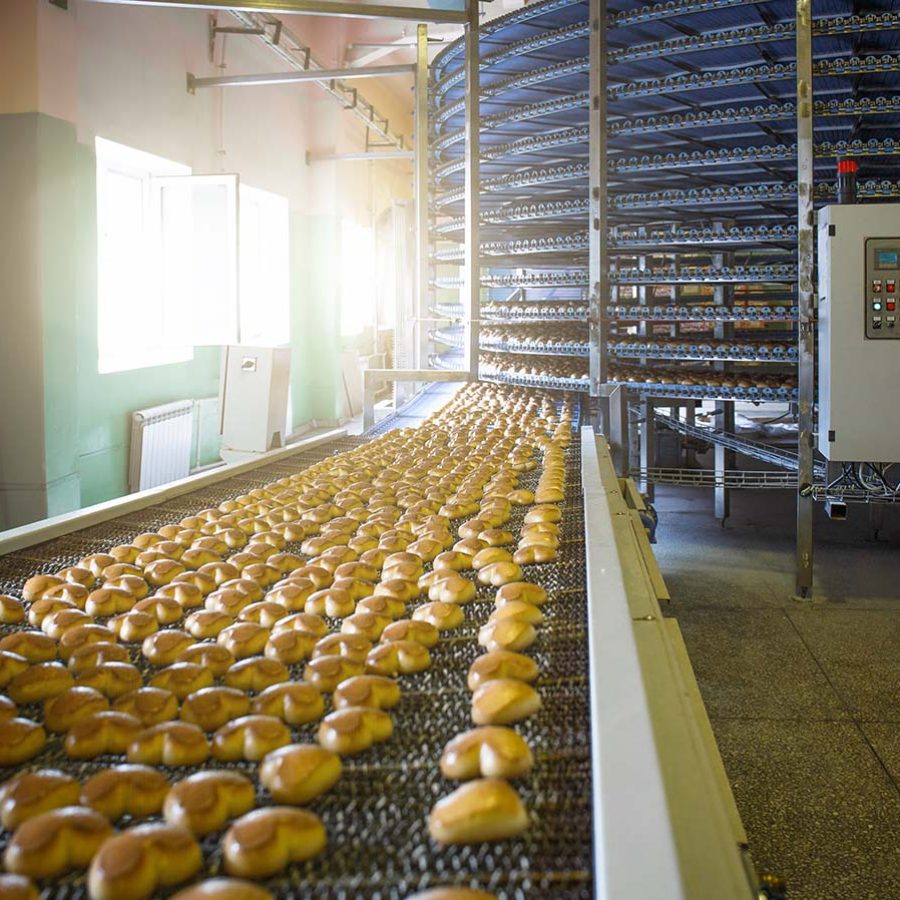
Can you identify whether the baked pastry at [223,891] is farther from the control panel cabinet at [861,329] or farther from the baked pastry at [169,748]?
the control panel cabinet at [861,329]

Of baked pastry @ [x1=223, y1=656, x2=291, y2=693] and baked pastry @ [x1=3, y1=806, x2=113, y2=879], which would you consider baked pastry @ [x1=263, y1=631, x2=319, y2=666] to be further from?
baked pastry @ [x1=3, y1=806, x2=113, y2=879]

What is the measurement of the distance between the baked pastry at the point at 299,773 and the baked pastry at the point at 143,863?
4.3 inches

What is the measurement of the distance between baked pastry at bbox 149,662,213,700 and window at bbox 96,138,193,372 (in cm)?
533

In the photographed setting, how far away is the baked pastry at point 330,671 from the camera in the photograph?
1062 millimetres

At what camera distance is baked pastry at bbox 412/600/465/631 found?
126cm

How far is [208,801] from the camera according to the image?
0.79 m

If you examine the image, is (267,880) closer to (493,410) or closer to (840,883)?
(840,883)

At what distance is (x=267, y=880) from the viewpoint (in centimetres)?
72

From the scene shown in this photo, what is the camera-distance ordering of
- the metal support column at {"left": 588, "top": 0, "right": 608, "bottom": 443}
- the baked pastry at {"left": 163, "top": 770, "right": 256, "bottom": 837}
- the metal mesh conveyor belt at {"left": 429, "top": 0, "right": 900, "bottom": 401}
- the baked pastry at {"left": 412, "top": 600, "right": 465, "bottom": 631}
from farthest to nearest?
the metal support column at {"left": 588, "top": 0, "right": 608, "bottom": 443}, the metal mesh conveyor belt at {"left": 429, "top": 0, "right": 900, "bottom": 401}, the baked pastry at {"left": 412, "top": 600, "right": 465, "bottom": 631}, the baked pastry at {"left": 163, "top": 770, "right": 256, "bottom": 837}

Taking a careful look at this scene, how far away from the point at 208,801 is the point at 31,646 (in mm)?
529

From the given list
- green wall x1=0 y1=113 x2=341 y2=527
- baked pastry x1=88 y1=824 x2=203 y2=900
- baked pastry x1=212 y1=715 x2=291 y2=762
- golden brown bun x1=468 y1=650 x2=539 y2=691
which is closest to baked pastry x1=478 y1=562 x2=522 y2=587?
golden brown bun x1=468 y1=650 x2=539 y2=691

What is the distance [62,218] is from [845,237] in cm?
428

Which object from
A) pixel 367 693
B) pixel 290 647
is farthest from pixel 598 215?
pixel 367 693

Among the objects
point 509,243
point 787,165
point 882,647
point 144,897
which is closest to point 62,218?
point 509,243
